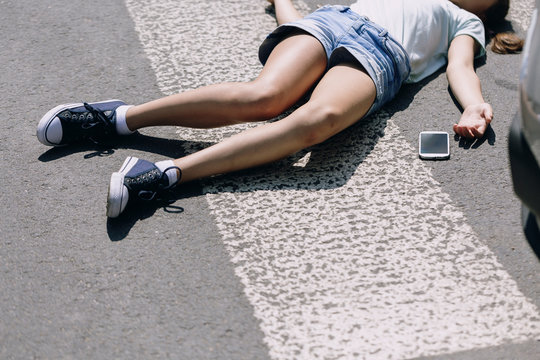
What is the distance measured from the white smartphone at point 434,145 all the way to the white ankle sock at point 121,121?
1.53 meters

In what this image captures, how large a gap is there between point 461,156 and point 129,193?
1.69 metres

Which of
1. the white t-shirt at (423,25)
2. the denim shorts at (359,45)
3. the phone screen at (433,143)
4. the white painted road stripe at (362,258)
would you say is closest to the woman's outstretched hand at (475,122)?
the phone screen at (433,143)

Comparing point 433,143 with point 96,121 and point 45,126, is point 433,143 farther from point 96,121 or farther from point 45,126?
point 45,126

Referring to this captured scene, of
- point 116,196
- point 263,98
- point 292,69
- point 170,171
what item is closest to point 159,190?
point 170,171

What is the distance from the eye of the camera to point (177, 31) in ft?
16.2

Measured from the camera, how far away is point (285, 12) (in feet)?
15.1

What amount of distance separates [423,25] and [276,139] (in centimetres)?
130

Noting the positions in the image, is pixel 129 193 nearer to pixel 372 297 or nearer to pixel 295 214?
pixel 295 214

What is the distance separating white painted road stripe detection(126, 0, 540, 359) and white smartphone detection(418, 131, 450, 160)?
0.20 feet

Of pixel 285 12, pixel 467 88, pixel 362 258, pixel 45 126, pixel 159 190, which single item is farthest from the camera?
pixel 285 12

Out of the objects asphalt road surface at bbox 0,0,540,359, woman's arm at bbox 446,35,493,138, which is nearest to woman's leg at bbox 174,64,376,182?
asphalt road surface at bbox 0,0,540,359

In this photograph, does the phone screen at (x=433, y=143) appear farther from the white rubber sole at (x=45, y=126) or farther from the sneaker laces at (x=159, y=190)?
the white rubber sole at (x=45, y=126)

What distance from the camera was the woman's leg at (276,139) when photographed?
11.5ft

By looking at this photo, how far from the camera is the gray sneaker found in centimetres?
330
